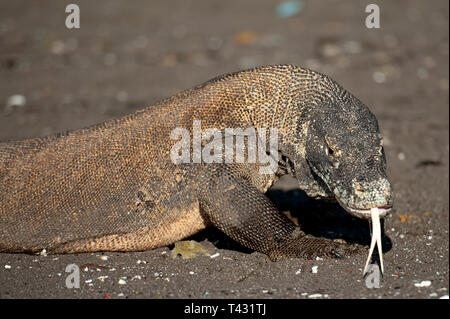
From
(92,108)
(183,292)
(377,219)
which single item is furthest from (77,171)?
(92,108)

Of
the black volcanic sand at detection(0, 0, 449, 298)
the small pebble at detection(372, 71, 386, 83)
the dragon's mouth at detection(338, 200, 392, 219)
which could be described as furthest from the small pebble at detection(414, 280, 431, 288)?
the small pebble at detection(372, 71, 386, 83)

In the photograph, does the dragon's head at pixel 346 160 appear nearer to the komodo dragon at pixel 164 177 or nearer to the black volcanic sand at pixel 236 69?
the komodo dragon at pixel 164 177

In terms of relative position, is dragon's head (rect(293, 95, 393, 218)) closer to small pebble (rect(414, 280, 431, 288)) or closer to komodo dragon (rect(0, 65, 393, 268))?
komodo dragon (rect(0, 65, 393, 268))

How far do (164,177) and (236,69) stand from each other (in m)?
5.79

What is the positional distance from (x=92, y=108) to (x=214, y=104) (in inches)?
196

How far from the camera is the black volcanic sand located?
170 inches

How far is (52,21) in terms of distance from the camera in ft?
43.0

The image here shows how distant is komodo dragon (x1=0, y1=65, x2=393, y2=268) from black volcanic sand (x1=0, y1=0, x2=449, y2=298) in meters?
0.20

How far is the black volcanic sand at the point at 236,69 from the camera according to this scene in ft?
14.1

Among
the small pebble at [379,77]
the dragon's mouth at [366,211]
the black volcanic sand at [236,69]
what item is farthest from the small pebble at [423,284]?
the small pebble at [379,77]

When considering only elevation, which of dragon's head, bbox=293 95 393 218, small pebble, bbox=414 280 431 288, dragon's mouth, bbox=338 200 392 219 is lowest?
small pebble, bbox=414 280 431 288

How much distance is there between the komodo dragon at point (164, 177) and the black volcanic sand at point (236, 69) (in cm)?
20

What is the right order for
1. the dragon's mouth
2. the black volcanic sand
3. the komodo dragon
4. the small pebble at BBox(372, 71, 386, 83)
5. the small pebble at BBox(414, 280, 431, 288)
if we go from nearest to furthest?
the dragon's mouth → the small pebble at BBox(414, 280, 431, 288) → the black volcanic sand → the komodo dragon → the small pebble at BBox(372, 71, 386, 83)

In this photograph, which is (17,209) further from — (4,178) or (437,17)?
(437,17)
